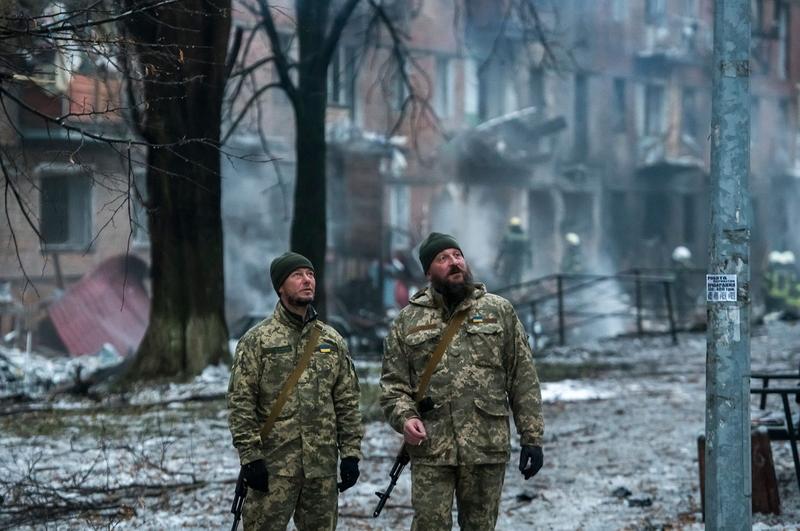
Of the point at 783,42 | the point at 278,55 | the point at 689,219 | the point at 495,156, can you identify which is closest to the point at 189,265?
the point at 278,55

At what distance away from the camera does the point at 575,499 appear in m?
8.20

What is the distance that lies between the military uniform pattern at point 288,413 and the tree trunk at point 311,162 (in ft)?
32.9

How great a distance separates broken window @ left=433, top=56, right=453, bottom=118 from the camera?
1363 inches

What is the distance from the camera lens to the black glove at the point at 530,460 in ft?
17.2

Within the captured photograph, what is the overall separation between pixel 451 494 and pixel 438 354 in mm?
643

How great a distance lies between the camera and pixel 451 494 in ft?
17.7

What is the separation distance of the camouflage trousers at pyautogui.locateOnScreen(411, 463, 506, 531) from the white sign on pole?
1276 mm

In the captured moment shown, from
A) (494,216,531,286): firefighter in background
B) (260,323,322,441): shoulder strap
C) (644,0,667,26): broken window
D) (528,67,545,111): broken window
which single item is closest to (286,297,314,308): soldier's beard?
(260,323,322,441): shoulder strap

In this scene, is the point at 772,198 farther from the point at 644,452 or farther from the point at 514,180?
the point at 644,452

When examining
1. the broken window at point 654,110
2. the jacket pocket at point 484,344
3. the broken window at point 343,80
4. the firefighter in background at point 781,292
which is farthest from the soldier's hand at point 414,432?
the broken window at point 654,110

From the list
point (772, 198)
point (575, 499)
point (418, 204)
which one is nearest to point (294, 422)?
point (575, 499)

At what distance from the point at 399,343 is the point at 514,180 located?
31.2 m

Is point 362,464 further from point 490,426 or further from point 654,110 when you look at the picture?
point 654,110

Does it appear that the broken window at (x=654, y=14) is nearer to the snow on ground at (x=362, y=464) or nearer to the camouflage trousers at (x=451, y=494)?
the snow on ground at (x=362, y=464)
